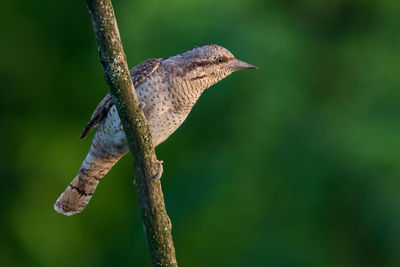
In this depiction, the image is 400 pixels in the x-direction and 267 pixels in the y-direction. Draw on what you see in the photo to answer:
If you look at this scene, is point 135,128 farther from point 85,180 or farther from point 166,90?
point 85,180

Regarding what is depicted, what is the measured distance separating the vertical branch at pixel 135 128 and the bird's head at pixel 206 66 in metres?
0.94

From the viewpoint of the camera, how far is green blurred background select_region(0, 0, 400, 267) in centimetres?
485

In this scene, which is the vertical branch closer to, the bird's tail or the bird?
the bird

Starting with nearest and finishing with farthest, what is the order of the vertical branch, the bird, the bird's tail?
the vertical branch → the bird → the bird's tail

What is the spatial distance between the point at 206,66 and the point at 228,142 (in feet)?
5.46

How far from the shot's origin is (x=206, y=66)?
3.56m

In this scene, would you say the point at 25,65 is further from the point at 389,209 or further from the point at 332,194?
the point at 389,209

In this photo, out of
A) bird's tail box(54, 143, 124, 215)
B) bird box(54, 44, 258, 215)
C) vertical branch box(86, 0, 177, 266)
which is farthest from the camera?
bird's tail box(54, 143, 124, 215)

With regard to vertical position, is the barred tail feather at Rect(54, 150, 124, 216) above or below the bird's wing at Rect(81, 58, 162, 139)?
below

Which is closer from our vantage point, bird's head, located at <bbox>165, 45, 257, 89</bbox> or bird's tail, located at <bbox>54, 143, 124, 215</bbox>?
bird's head, located at <bbox>165, 45, 257, 89</bbox>

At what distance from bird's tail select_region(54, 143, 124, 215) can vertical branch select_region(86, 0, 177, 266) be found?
1008mm

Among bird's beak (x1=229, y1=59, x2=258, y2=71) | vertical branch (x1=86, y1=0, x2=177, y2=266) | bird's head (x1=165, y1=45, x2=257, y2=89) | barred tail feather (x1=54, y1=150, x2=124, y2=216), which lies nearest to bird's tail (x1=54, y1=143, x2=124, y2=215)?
barred tail feather (x1=54, y1=150, x2=124, y2=216)

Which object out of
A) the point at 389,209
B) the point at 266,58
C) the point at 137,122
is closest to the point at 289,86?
the point at 266,58

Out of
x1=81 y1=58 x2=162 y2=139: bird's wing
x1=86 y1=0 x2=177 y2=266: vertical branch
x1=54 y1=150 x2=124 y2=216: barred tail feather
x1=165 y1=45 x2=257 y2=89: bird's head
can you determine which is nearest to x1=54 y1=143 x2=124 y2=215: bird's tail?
x1=54 y1=150 x2=124 y2=216: barred tail feather
